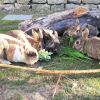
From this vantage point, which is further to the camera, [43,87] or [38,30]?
[38,30]

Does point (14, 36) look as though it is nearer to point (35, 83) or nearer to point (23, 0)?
point (35, 83)

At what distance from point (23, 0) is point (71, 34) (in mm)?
3518

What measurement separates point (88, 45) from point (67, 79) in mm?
647

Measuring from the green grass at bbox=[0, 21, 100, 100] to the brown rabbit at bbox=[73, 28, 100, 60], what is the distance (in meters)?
0.07

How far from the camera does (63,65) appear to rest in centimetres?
398

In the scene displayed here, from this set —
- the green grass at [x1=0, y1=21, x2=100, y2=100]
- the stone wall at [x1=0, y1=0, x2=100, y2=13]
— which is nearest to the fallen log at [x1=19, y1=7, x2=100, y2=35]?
the green grass at [x1=0, y1=21, x2=100, y2=100]

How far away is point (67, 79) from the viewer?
3621 mm

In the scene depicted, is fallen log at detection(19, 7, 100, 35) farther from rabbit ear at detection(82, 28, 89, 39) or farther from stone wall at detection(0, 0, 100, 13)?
stone wall at detection(0, 0, 100, 13)

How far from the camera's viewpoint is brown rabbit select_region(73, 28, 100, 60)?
3994mm

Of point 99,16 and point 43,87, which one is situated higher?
point 99,16

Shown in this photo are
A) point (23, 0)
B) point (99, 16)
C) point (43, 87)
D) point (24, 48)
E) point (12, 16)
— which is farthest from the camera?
point (23, 0)

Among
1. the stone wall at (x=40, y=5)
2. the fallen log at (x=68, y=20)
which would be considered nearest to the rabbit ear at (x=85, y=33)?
the fallen log at (x=68, y=20)

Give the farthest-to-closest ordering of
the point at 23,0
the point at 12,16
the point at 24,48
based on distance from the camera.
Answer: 1. the point at 23,0
2. the point at 12,16
3. the point at 24,48

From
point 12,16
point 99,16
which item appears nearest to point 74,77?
point 99,16
